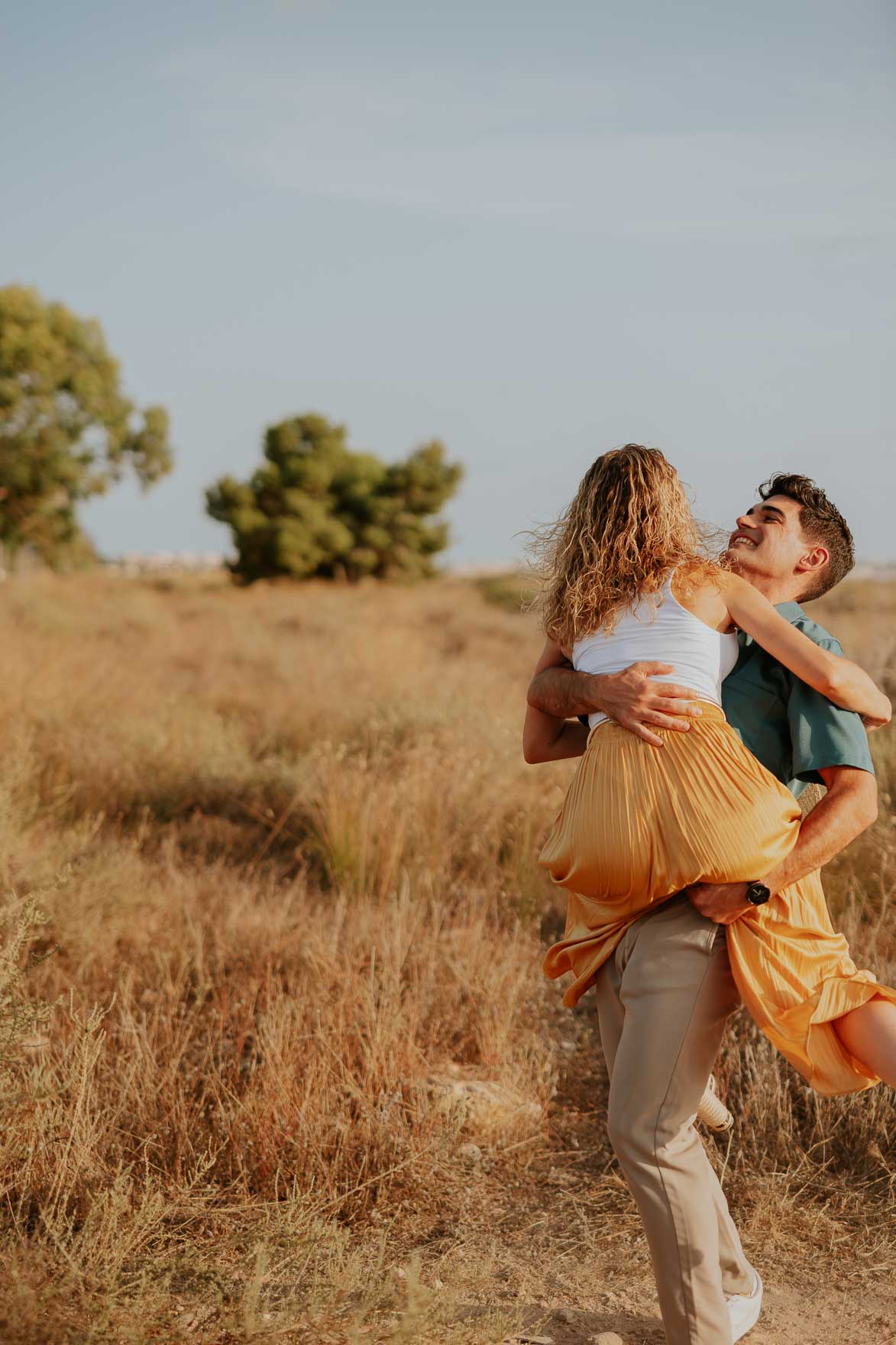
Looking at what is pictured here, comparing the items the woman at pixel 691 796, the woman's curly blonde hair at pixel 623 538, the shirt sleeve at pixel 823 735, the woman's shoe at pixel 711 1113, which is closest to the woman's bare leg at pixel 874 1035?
the woman at pixel 691 796

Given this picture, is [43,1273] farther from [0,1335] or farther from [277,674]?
[277,674]

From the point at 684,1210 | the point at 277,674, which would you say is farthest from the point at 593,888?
the point at 277,674

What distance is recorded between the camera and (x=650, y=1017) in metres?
2.29

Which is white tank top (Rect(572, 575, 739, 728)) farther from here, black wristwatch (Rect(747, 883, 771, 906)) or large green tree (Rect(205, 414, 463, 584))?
large green tree (Rect(205, 414, 463, 584))

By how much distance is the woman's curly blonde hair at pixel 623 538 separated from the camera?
2.41 metres

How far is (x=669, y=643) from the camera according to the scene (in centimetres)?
241

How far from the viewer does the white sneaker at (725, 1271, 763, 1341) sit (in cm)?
271

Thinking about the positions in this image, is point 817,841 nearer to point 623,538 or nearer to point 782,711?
point 782,711

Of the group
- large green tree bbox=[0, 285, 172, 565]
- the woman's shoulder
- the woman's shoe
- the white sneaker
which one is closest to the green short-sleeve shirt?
the woman's shoulder

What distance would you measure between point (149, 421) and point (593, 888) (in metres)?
31.6

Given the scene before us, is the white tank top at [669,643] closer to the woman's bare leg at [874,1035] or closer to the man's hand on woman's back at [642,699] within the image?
the man's hand on woman's back at [642,699]

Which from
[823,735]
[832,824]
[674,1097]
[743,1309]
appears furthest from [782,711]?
[743,1309]

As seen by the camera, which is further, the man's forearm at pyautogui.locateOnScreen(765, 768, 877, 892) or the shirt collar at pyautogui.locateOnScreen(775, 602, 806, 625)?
the shirt collar at pyautogui.locateOnScreen(775, 602, 806, 625)

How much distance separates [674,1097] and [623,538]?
1227 millimetres
